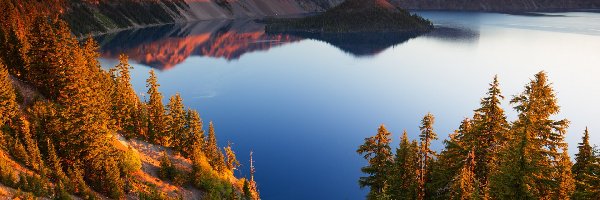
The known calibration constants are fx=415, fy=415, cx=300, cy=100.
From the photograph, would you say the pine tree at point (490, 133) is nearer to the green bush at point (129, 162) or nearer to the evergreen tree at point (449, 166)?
the evergreen tree at point (449, 166)

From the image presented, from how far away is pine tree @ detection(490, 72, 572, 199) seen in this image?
29.4m

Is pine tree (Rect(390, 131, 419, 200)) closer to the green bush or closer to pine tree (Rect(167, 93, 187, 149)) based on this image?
the green bush

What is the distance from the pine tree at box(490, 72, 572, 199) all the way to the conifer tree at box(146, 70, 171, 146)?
48064 millimetres

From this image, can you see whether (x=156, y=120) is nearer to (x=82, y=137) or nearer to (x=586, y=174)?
(x=82, y=137)

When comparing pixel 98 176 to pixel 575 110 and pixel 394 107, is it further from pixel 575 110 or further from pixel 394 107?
pixel 575 110

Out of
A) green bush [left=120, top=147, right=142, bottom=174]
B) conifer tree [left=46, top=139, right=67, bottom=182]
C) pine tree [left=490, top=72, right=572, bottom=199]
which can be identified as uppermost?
pine tree [left=490, top=72, right=572, bottom=199]

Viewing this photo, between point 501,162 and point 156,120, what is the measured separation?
163 ft

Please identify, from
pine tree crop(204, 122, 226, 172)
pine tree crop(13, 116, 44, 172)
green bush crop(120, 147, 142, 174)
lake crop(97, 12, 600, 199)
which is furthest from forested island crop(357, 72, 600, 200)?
pine tree crop(13, 116, 44, 172)

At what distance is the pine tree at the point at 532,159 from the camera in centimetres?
2942

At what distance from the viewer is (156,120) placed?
211 ft

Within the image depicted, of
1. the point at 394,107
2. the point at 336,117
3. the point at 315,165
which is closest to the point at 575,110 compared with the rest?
the point at 394,107

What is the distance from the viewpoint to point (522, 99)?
35.4 metres

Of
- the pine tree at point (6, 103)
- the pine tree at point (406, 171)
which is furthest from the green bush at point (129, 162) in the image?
the pine tree at point (406, 171)

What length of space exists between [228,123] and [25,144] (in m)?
56.8
